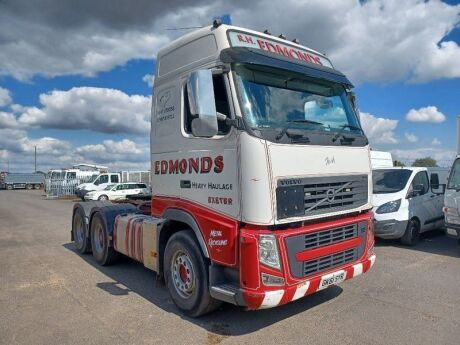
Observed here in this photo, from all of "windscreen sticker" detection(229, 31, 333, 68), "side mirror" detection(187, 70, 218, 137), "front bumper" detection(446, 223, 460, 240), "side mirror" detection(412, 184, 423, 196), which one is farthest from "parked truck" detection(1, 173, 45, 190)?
"side mirror" detection(187, 70, 218, 137)

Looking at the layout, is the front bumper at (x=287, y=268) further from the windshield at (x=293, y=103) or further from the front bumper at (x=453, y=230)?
the front bumper at (x=453, y=230)

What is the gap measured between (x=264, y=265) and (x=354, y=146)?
205 centimetres

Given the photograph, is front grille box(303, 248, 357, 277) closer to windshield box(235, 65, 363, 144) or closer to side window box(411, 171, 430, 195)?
windshield box(235, 65, 363, 144)

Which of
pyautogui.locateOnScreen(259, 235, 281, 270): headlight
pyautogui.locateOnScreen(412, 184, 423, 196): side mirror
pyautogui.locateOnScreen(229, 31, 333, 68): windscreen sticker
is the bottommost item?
pyautogui.locateOnScreen(259, 235, 281, 270): headlight

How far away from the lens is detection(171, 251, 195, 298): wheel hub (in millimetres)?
4777

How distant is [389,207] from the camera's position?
893 cm

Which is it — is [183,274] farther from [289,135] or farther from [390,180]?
[390,180]

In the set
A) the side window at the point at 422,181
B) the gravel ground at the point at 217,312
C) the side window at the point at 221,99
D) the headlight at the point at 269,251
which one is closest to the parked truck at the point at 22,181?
the gravel ground at the point at 217,312

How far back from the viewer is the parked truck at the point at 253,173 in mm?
3939

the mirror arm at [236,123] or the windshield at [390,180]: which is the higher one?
the mirror arm at [236,123]

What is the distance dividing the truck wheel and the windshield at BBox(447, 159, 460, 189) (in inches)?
248

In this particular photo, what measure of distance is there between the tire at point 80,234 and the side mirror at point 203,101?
544 cm

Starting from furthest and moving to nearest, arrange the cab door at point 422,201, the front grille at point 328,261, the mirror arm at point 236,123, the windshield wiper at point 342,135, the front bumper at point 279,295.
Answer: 1. the cab door at point 422,201
2. the windshield wiper at point 342,135
3. the front grille at point 328,261
4. the mirror arm at point 236,123
5. the front bumper at point 279,295

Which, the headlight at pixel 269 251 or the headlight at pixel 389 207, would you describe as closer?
the headlight at pixel 269 251
